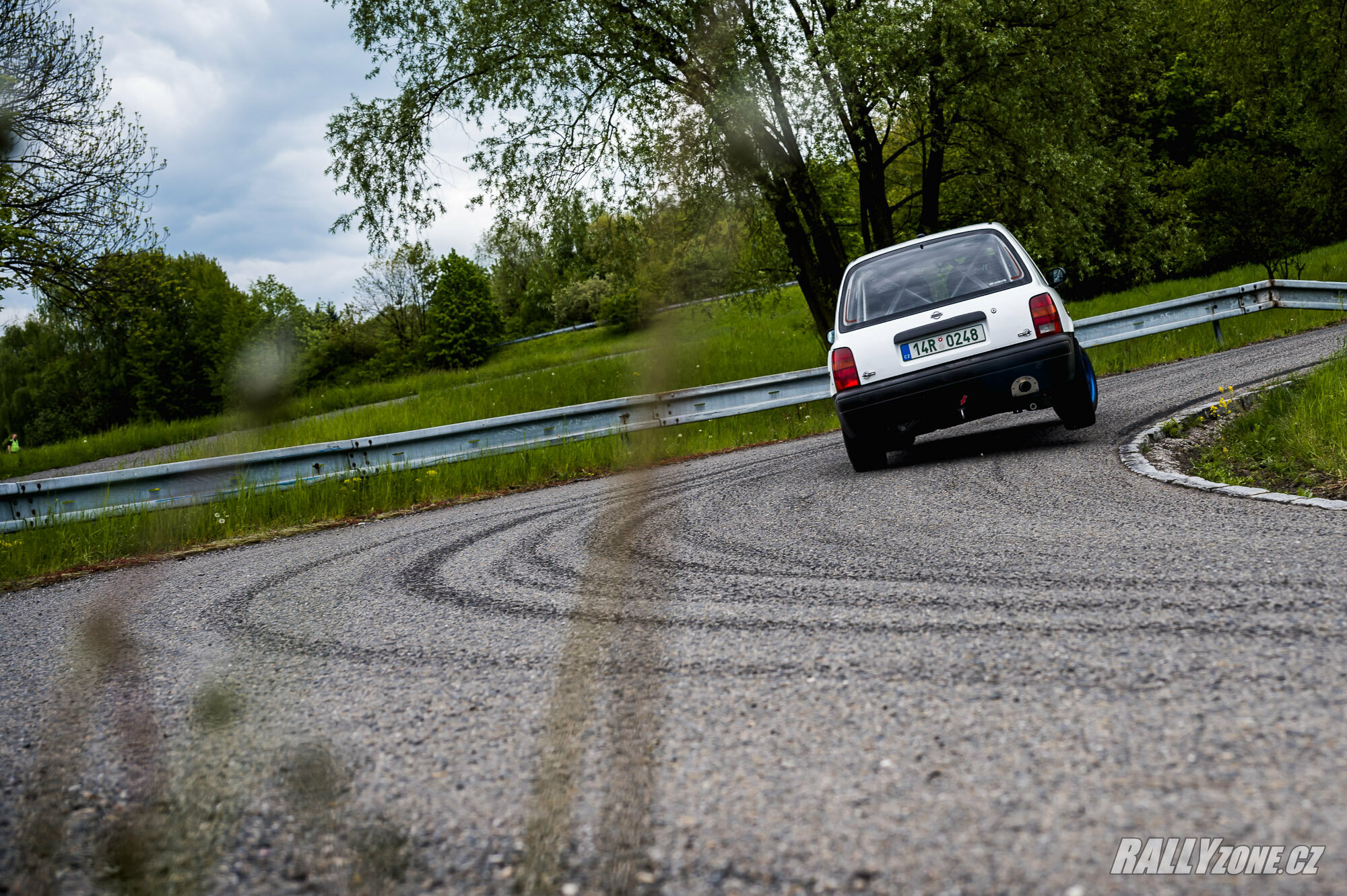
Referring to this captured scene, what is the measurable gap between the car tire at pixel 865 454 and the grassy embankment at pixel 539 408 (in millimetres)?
1472

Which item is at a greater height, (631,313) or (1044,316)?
(631,313)

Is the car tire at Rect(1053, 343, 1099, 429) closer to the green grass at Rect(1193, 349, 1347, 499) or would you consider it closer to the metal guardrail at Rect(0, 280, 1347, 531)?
the green grass at Rect(1193, 349, 1347, 499)

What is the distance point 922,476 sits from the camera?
23.7ft

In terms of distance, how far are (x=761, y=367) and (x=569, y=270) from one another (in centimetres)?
427

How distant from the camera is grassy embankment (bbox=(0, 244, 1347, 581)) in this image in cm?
476

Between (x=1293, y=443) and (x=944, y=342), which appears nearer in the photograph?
(x=1293, y=443)

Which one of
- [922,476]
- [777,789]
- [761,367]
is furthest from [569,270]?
[777,789]

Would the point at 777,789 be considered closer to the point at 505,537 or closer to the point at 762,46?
→ the point at 505,537

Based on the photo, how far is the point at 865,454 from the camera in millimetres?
7840

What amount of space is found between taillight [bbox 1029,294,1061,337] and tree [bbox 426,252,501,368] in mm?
25501

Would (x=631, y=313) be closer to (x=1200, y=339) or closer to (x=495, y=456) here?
(x=495, y=456)

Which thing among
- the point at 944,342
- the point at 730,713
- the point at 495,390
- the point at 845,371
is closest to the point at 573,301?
the point at 845,371

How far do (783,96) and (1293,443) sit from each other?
9.64m

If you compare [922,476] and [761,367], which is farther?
[761,367]
